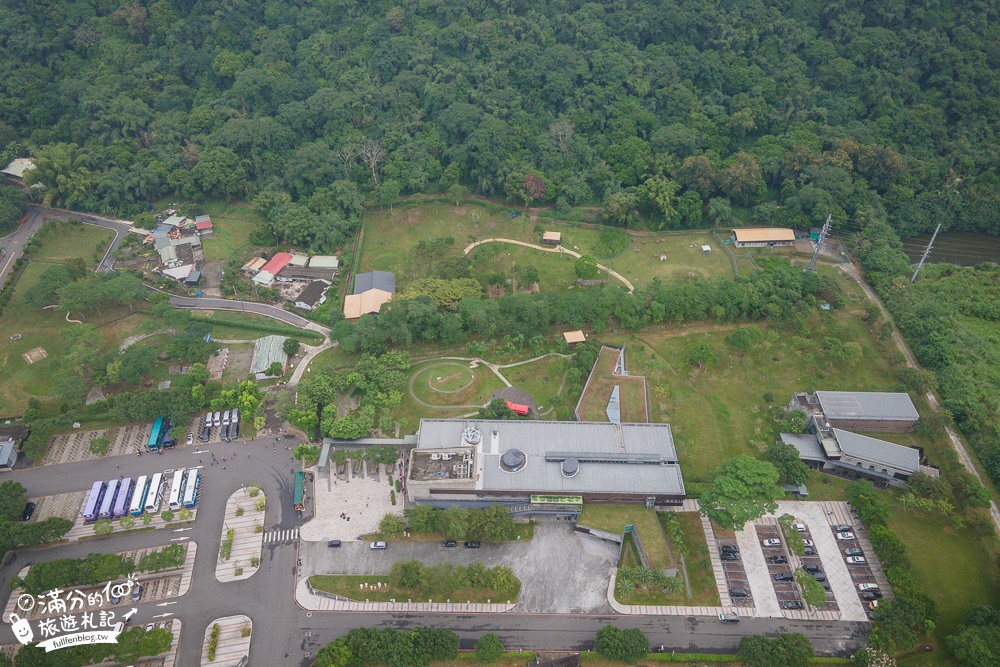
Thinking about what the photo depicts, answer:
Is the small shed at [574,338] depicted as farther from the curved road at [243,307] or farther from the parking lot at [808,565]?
the curved road at [243,307]

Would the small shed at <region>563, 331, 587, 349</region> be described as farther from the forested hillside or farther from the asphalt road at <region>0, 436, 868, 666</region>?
the asphalt road at <region>0, 436, 868, 666</region>

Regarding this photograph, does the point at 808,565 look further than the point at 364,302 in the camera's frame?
No

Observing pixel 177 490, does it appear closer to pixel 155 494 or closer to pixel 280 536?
pixel 155 494

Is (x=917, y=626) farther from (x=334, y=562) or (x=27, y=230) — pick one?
(x=27, y=230)

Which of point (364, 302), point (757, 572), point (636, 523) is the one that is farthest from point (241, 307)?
point (757, 572)

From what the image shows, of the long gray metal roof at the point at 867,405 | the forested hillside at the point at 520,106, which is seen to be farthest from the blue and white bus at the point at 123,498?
the long gray metal roof at the point at 867,405

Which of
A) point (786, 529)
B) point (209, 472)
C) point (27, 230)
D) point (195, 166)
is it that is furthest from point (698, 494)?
point (27, 230)
